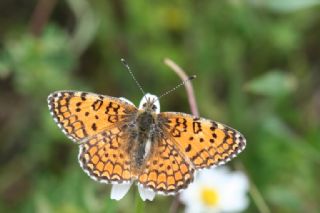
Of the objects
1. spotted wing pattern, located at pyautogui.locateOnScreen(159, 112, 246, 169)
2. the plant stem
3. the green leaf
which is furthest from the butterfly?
the green leaf

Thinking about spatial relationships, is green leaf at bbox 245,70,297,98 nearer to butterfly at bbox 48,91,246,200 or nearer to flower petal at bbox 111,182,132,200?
butterfly at bbox 48,91,246,200

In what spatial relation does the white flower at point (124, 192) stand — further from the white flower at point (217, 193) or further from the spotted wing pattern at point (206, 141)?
the white flower at point (217, 193)

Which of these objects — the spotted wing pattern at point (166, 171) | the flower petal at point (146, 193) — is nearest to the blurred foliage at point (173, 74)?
the spotted wing pattern at point (166, 171)

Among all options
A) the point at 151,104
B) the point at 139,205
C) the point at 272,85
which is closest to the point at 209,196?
the point at 272,85

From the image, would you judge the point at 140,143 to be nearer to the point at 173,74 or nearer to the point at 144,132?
the point at 144,132

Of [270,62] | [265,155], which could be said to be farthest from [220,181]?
[270,62]

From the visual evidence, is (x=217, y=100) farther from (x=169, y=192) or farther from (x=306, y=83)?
(x=169, y=192)

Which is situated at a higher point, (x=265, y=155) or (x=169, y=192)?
(x=169, y=192)
